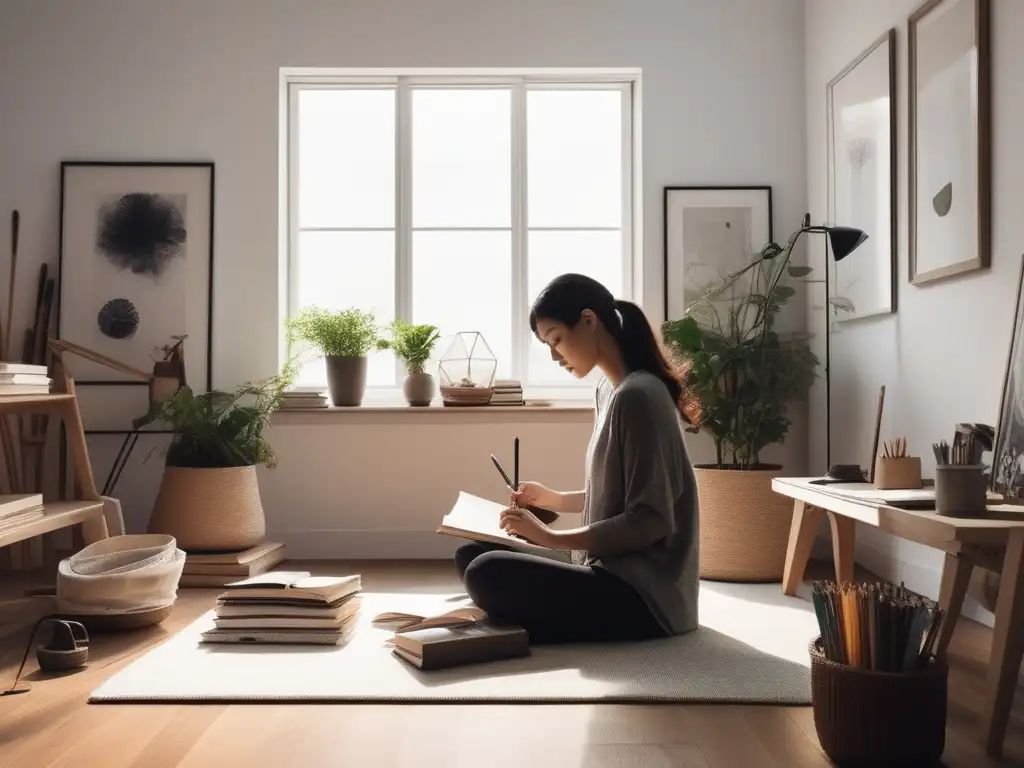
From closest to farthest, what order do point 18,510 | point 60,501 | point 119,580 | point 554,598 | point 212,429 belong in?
point 554,598 → point 119,580 → point 18,510 → point 60,501 → point 212,429

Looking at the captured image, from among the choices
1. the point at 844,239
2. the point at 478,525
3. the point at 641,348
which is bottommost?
the point at 478,525

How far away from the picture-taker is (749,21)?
177 inches

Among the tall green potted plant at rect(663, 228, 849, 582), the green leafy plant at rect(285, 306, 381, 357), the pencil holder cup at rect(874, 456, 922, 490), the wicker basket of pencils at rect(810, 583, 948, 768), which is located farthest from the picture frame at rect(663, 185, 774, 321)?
the wicker basket of pencils at rect(810, 583, 948, 768)

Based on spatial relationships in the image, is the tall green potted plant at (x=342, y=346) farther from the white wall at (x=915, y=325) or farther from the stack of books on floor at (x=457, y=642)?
the white wall at (x=915, y=325)

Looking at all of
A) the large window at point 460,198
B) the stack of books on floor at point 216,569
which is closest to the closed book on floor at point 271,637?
the stack of books on floor at point 216,569

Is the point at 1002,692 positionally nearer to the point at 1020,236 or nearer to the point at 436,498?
the point at 1020,236

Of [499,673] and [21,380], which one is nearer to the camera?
[499,673]

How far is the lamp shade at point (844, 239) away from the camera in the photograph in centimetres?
334

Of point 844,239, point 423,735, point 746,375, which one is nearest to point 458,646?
point 423,735

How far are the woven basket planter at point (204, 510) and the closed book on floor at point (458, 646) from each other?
154 centimetres

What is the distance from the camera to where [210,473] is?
12.4ft

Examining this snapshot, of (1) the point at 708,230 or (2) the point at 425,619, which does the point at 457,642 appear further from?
(1) the point at 708,230

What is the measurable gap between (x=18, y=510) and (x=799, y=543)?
8.40ft

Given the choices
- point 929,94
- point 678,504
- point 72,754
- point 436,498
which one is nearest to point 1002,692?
point 678,504
